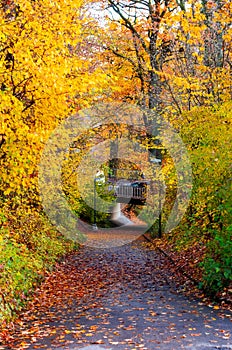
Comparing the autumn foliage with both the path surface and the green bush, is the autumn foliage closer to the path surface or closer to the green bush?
the green bush

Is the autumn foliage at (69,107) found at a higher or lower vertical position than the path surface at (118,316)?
higher

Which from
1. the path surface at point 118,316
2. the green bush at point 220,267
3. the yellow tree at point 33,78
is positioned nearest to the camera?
the path surface at point 118,316

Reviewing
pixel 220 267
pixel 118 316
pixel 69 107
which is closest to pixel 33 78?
pixel 69 107

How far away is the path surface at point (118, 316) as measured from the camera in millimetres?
6645

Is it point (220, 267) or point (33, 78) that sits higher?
Result: point (33, 78)

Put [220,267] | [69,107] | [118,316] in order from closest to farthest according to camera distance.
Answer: [118,316]
[220,267]
[69,107]

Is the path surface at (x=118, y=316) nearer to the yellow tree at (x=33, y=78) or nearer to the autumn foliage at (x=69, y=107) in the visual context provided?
the autumn foliage at (x=69, y=107)

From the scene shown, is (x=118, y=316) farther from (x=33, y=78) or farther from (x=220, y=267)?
(x=33, y=78)

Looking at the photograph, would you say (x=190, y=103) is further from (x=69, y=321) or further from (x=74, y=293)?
(x=69, y=321)

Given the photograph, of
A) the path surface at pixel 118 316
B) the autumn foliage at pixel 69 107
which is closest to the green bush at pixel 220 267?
the autumn foliage at pixel 69 107

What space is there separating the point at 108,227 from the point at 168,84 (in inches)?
481

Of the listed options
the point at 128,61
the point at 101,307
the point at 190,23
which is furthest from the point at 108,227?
the point at 101,307

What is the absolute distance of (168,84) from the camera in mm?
17234

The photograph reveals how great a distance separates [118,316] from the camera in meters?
8.22
